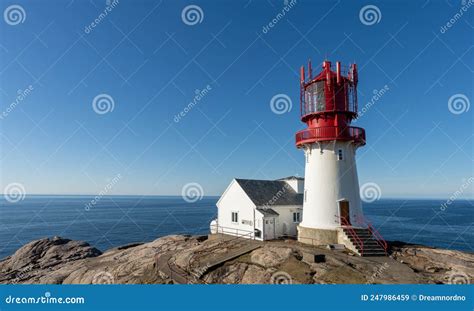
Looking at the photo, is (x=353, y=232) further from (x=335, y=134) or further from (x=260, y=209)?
(x=260, y=209)

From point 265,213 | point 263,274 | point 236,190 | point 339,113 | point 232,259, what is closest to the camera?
point 263,274

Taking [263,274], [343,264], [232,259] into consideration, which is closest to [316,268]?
[343,264]

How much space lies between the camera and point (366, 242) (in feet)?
65.2

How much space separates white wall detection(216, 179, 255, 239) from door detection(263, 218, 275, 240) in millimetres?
1287

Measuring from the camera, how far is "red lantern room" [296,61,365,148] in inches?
841

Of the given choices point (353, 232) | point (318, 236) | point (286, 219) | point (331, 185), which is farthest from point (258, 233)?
point (353, 232)

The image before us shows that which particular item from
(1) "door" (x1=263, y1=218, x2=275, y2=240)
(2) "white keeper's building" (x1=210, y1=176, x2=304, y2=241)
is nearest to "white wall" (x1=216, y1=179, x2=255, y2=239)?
(2) "white keeper's building" (x1=210, y1=176, x2=304, y2=241)

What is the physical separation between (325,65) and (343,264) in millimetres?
15820

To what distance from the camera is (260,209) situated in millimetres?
25531

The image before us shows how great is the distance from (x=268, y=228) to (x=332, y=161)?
28.9ft

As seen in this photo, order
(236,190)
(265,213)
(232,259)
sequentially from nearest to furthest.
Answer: (232,259), (265,213), (236,190)

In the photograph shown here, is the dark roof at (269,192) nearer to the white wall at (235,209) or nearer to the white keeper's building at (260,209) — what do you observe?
the white keeper's building at (260,209)

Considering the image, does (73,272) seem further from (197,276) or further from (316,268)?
(316,268)

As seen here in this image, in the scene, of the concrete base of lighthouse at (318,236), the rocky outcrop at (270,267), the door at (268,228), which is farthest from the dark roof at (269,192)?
the rocky outcrop at (270,267)
